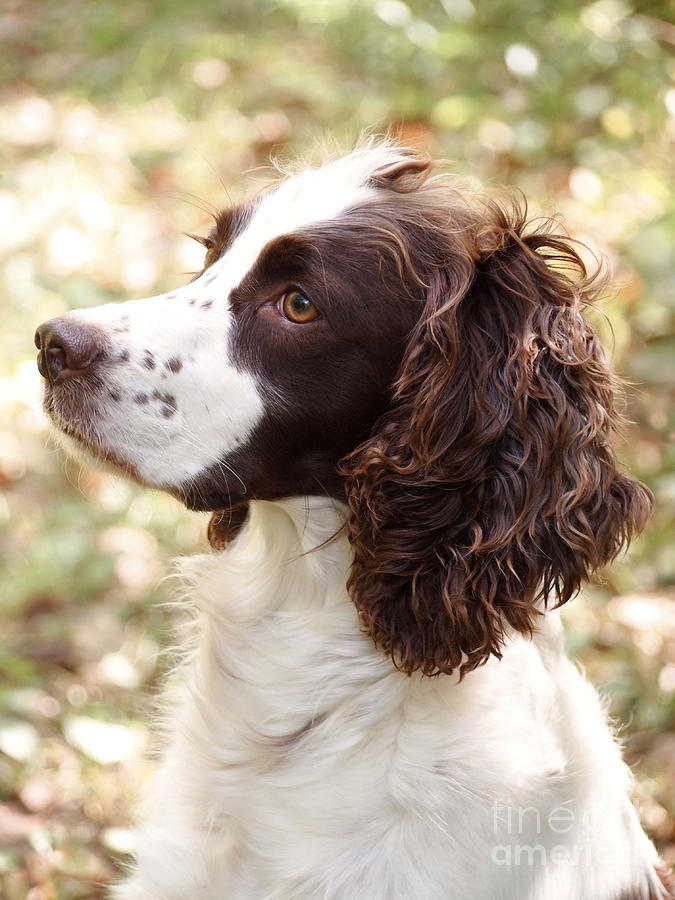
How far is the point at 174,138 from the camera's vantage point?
301 inches

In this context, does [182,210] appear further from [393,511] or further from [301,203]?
[393,511]

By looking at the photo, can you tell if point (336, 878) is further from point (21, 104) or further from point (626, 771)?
point (21, 104)

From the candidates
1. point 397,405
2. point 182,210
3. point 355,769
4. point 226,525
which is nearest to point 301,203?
point 397,405

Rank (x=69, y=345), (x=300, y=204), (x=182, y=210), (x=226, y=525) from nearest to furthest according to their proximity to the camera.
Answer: (x=69, y=345) < (x=300, y=204) < (x=226, y=525) < (x=182, y=210)

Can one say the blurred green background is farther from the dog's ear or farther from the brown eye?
the brown eye

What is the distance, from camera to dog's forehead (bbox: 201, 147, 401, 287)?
301 cm

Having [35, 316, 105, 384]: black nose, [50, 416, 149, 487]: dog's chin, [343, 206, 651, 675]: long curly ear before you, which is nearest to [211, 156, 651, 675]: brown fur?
[343, 206, 651, 675]: long curly ear

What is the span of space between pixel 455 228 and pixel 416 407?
535 mm

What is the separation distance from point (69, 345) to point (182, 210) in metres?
4.47

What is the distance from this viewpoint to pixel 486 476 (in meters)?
2.85

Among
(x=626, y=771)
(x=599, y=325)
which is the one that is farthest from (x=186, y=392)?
(x=599, y=325)

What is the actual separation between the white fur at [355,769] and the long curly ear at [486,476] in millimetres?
173

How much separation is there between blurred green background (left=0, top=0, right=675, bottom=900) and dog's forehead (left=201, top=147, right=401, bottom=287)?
3.22 ft

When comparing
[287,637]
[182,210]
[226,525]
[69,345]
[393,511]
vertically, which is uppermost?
[69,345]
